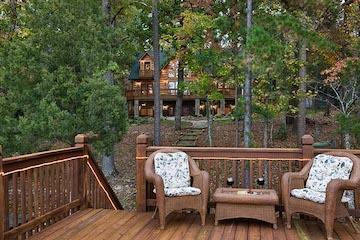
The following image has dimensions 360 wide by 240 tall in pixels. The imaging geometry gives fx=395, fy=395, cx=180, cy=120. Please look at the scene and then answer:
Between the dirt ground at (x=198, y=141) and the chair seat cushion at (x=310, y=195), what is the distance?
8116 millimetres

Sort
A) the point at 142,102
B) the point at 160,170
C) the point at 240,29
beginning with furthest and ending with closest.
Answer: the point at 142,102 → the point at 240,29 → the point at 160,170

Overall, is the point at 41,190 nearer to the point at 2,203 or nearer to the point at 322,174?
the point at 2,203

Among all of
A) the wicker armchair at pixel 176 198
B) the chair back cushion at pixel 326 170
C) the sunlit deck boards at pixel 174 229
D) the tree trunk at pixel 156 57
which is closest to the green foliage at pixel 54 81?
the sunlit deck boards at pixel 174 229

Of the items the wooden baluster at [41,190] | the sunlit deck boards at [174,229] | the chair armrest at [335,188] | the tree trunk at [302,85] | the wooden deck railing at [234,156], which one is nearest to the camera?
the chair armrest at [335,188]

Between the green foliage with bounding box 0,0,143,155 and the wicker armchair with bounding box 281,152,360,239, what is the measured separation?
Answer: 469cm

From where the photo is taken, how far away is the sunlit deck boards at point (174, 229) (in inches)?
169

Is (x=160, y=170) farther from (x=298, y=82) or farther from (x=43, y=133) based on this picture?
(x=298, y=82)

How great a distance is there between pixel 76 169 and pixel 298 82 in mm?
8222

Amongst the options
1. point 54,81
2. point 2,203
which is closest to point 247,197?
point 2,203

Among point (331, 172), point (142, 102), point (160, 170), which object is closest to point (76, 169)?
point (160, 170)

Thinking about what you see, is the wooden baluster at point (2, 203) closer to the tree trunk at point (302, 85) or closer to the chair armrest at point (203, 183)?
the chair armrest at point (203, 183)

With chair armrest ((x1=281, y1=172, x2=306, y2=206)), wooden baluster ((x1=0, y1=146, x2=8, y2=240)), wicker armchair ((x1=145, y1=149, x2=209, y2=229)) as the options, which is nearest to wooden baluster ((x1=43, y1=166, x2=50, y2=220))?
wooden baluster ((x1=0, y1=146, x2=8, y2=240))

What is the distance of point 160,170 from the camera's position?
4.98 metres

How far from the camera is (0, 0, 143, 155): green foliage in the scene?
26.0 feet
